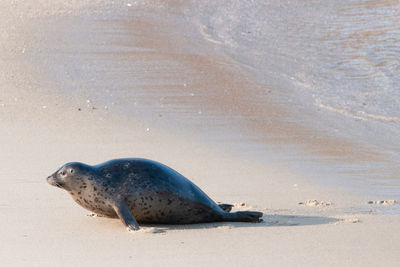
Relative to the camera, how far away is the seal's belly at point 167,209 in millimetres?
5125

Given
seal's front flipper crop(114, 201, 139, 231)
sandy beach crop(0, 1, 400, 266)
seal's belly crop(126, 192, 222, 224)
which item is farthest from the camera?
seal's belly crop(126, 192, 222, 224)

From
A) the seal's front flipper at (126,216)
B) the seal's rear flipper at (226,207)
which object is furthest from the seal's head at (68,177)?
the seal's rear flipper at (226,207)

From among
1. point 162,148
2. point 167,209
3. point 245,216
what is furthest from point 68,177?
point 162,148

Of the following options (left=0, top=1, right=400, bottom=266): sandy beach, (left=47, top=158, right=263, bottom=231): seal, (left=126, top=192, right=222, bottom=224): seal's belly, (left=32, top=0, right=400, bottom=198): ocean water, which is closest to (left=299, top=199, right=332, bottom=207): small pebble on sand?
(left=0, top=1, right=400, bottom=266): sandy beach

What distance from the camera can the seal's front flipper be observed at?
4.90 m

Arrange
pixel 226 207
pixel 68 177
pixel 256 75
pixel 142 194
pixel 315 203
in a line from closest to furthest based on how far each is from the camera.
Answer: pixel 142 194, pixel 68 177, pixel 226 207, pixel 315 203, pixel 256 75

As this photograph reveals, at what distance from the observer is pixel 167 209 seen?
5.16m

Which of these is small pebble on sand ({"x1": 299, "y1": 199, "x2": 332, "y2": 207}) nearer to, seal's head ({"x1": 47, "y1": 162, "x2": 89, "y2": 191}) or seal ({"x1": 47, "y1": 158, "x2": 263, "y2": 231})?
seal ({"x1": 47, "y1": 158, "x2": 263, "y2": 231})

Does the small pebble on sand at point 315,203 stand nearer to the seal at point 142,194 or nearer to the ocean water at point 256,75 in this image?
the ocean water at point 256,75

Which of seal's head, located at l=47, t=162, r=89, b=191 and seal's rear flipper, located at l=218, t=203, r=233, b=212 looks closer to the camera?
seal's head, located at l=47, t=162, r=89, b=191

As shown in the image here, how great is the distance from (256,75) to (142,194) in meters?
5.80

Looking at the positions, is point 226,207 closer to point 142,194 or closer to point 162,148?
point 142,194

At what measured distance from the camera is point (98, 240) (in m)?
4.66

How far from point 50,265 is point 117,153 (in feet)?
11.0
